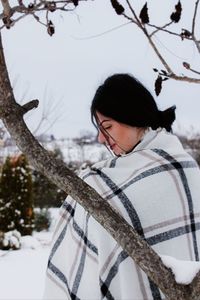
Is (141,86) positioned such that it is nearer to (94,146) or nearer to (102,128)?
(102,128)

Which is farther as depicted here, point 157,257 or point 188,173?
point 188,173

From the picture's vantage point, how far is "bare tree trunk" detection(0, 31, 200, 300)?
99 centimetres

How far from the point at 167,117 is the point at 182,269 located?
0.57 metres

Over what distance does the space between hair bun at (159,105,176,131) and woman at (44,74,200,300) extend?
0.05 meters

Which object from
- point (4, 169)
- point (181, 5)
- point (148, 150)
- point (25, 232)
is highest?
point (181, 5)

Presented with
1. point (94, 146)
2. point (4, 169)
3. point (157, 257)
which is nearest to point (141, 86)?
point (157, 257)

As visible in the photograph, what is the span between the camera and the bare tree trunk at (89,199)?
0.99m

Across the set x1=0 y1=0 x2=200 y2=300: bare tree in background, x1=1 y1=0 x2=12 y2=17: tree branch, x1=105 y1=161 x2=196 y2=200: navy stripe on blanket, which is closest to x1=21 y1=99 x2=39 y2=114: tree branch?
x1=0 y1=0 x2=200 y2=300: bare tree in background

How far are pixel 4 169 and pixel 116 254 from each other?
29.3 feet

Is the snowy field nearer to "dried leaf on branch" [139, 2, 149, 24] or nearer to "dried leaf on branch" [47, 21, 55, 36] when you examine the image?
"dried leaf on branch" [47, 21, 55, 36]

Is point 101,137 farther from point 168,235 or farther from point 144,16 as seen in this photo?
point 144,16

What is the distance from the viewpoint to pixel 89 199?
1.02 metres

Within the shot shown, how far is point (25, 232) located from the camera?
10.2m

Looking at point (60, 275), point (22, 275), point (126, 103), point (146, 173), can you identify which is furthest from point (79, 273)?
point (22, 275)
